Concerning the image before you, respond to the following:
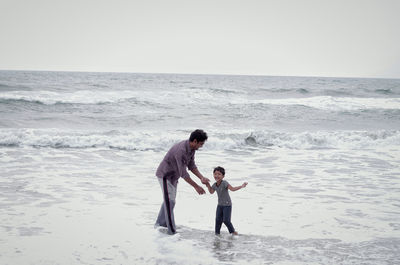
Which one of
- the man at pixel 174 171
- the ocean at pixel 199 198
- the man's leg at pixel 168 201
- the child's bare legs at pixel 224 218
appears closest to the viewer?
the ocean at pixel 199 198

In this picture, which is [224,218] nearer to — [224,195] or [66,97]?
[224,195]

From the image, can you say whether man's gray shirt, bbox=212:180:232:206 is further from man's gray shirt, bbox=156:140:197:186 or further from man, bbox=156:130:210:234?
man's gray shirt, bbox=156:140:197:186

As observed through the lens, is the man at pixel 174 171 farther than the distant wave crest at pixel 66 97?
No

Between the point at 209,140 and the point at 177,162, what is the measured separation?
8.97 meters

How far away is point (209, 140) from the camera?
14.2 metres

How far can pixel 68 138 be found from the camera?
44.3 feet

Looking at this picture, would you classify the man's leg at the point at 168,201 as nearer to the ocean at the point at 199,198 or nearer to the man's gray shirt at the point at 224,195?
the ocean at the point at 199,198

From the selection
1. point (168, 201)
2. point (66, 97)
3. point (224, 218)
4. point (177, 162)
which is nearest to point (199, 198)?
point (224, 218)

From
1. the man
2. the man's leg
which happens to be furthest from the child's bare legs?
the man's leg

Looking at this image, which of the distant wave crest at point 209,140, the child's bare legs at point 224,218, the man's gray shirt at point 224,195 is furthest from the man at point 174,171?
the distant wave crest at point 209,140

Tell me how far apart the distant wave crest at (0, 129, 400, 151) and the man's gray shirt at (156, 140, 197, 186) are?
7774 millimetres

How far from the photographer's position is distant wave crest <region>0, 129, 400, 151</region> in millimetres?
13219

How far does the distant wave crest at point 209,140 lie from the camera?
13219 mm

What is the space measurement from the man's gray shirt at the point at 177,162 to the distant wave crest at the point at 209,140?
777 centimetres
